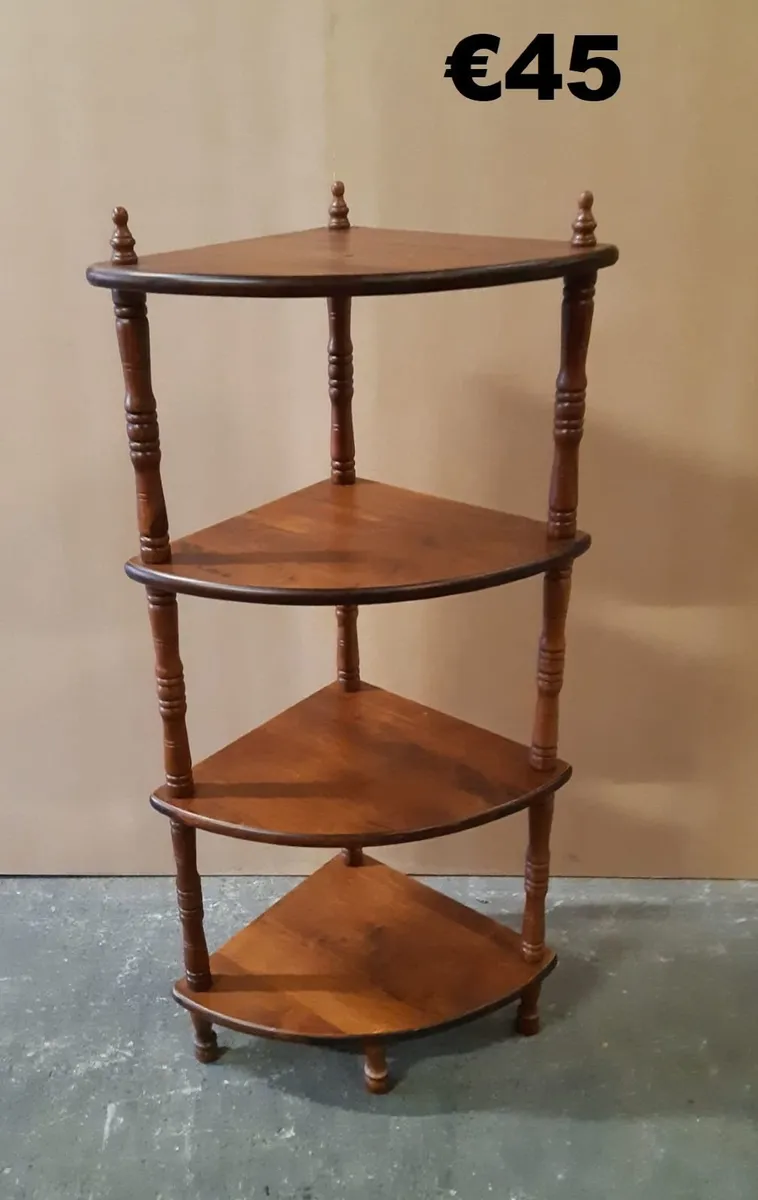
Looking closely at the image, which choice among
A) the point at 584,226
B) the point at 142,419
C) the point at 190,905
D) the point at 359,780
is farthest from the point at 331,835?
the point at 584,226

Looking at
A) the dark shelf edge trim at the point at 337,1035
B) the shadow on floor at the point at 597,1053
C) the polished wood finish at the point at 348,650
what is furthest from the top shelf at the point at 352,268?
the shadow on floor at the point at 597,1053

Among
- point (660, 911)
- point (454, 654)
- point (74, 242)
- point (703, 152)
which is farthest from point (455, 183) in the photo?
point (660, 911)

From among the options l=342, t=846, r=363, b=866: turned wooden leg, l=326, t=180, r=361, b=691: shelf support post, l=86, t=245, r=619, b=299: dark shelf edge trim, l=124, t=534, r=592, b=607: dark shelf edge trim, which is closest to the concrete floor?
l=342, t=846, r=363, b=866: turned wooden leg

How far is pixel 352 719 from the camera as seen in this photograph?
1894 millimetres

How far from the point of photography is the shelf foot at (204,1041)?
1.80 metres

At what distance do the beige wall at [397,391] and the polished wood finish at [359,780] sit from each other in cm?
27

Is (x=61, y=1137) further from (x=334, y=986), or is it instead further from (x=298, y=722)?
(x=298, y=722)

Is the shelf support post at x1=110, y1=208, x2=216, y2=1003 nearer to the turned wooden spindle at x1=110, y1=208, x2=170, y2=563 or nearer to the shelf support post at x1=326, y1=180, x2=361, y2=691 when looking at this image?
the turned wooden spindle at x1=110, y1=208, x2=170, y2=563

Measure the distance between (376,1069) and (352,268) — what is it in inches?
50.7

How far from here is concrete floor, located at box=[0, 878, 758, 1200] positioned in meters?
1.63

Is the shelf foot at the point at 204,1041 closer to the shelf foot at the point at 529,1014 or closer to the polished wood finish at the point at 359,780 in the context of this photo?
the polished wood finish at the point at 359,780

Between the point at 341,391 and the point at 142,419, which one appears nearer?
the point at 142,419

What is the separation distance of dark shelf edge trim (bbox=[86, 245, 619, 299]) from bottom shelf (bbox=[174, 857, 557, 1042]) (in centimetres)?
117

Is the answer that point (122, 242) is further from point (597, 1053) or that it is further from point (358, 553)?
point (597, 1053)
